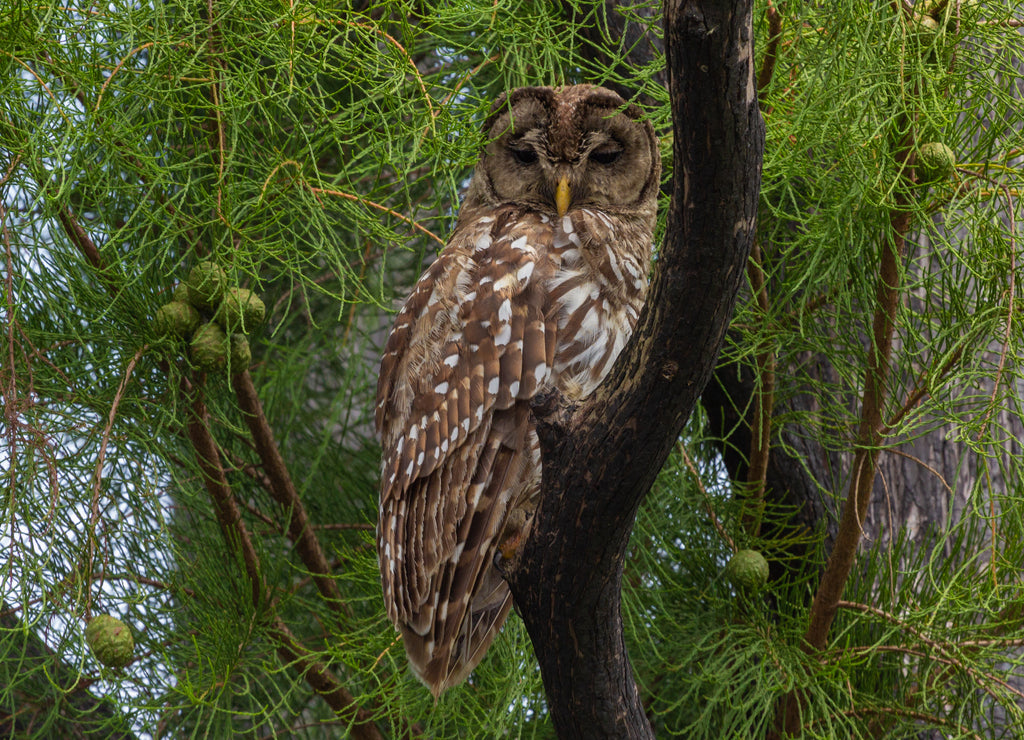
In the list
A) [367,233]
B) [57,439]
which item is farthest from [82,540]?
[367,233]

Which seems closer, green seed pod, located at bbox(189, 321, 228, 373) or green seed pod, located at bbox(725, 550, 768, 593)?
green seed pod, located at bbox(189, 321, 228, 373)

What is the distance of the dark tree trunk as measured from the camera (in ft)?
4.28

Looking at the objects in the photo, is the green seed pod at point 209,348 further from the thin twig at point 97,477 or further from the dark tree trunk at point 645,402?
the dark tree trunk at point 645,402

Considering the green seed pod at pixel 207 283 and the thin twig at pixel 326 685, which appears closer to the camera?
the green seed pod at pixel 207 283

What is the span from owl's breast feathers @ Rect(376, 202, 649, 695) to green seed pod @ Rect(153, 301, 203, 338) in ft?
1.52

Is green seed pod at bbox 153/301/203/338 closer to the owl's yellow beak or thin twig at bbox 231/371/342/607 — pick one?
thin twig at bbox 231/371/342/607

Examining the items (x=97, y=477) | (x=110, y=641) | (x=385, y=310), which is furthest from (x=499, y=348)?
(x=110, y=641)

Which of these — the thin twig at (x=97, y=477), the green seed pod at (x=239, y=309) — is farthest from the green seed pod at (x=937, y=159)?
the thin twig at (x=97, y=477)

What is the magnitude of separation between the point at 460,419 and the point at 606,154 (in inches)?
29.7

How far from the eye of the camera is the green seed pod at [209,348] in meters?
2.16

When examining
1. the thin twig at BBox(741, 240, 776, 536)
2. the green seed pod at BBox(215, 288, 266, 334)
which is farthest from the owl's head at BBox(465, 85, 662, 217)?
the green seed pod at BBox(215, 288, 266, 334)

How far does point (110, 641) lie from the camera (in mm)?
1898

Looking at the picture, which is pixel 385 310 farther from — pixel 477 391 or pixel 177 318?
pixel 177 318

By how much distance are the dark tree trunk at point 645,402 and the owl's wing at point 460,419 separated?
38 centimetres
